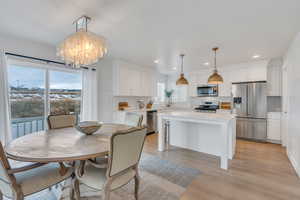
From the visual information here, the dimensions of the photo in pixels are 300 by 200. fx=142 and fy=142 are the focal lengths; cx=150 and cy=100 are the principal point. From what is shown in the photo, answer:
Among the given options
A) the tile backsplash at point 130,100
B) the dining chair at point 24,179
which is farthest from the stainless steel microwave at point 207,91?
the dining chair at point 24,179

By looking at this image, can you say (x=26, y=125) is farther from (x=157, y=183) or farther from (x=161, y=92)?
(x=161, y=92)

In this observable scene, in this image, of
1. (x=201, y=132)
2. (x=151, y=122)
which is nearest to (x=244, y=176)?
(x=201, y=132)

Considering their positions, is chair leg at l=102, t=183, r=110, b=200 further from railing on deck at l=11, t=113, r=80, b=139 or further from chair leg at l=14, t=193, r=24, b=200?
railing on deck at l=11, t=113, r=80, b=139

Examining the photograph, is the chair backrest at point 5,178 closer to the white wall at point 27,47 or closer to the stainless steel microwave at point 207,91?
the white wall at point 27,47

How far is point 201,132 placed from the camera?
3.22 m

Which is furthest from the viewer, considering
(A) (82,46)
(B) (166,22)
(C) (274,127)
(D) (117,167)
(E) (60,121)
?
(C) (274,127)

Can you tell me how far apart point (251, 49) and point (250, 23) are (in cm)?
135

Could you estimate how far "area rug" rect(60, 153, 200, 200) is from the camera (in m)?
1.82

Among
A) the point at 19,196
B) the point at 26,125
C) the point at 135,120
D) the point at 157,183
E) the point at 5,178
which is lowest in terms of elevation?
the point at 157,183

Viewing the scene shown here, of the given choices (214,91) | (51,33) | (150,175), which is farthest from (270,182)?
(51,33)

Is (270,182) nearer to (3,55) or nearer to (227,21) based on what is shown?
(227,21)

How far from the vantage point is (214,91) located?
4.98 meters

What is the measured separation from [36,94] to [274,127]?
5961mm

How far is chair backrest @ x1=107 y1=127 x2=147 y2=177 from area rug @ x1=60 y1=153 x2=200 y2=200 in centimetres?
69
